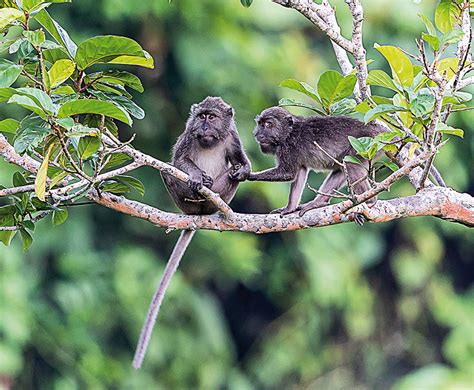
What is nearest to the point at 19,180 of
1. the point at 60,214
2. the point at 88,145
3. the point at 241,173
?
the point at 60,214

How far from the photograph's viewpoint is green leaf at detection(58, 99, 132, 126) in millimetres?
3182

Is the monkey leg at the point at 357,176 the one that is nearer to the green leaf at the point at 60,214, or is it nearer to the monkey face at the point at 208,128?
the monkey face at the point at 208,128

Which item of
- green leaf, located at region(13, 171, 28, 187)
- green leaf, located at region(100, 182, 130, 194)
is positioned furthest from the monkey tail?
green leaf, located at region(13, 171, 28, 187)

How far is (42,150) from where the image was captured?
3.79 metres

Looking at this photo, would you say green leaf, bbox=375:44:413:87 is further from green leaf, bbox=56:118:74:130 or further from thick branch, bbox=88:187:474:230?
green leaf, bbox=56:118:74:130

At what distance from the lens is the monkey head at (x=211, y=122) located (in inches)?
206

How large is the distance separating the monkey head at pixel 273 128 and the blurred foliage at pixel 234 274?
4.13m

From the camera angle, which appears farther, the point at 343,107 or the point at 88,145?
the point at 343,107

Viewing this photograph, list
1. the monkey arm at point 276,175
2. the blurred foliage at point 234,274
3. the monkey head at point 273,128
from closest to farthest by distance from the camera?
the monkey arm at point 276,175 → the monkey head at point 273,128 → the blurred foliage at point 234,274

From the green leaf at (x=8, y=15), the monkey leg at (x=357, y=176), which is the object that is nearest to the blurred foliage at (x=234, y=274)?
the monkey leg at (x=357, y=176)

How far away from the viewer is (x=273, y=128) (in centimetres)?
554

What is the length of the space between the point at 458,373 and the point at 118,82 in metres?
8.51

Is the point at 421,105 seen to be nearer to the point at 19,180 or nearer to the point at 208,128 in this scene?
the point at 19,180

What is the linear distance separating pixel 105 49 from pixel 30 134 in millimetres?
404
